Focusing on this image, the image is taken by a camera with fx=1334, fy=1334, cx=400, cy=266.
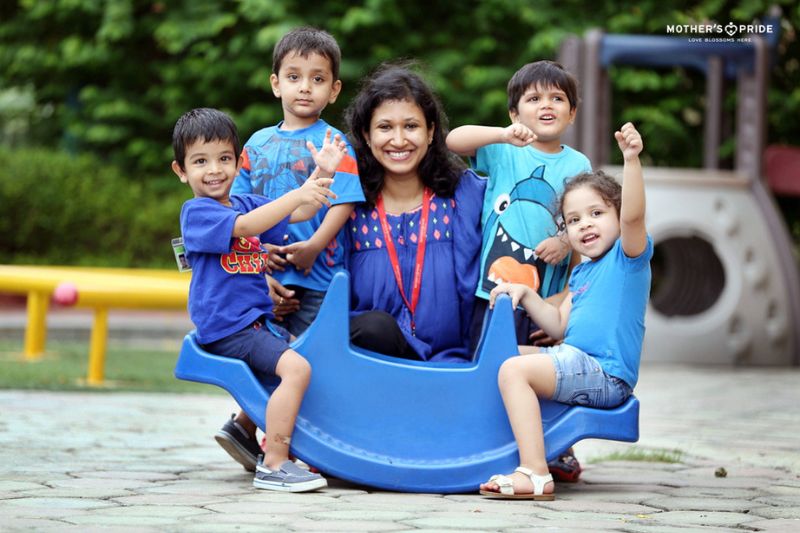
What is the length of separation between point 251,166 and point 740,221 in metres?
6.26

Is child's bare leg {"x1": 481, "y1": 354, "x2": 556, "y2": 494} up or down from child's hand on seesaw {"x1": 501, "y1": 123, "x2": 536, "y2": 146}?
down

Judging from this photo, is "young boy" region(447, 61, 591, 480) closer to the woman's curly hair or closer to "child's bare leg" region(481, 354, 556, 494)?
the woman's curly hair

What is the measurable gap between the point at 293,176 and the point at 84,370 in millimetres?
4342

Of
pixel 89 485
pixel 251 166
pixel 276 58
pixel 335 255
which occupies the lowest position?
pixel 89 485

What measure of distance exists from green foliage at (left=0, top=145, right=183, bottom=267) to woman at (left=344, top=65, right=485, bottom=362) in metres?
10.3

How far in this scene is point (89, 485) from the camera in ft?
12.6

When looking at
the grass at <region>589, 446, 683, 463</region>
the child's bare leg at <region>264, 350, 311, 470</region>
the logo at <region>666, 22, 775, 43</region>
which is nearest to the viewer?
the child's bare leg at <region>264, 350, 311, 470</region>

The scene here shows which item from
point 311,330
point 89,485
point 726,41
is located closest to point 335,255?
point 311,330

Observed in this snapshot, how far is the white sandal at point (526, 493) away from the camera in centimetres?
375

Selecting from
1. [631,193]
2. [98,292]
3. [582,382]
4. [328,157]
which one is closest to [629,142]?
[631,193]

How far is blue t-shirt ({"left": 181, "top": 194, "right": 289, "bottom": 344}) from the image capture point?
12.9 ft

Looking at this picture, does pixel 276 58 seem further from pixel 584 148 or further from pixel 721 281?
pixel 721 281

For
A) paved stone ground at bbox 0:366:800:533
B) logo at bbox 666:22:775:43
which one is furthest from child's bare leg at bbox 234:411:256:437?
logo at bbox 666:22:775:43

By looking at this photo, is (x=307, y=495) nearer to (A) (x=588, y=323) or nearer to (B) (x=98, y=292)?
(A) (x=588, y=323)
